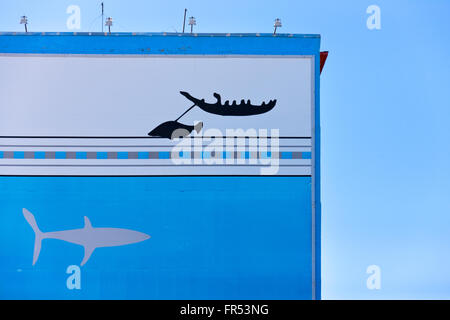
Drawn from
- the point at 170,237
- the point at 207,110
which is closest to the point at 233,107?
the point at 207,110

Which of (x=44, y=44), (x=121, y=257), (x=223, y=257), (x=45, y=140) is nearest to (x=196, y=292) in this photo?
(x=223, y=257)

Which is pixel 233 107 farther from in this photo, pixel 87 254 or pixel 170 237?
pixel 87 254

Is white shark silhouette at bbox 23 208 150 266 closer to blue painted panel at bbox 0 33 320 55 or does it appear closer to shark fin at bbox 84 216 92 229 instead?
shark fin at bbox 84 216 92 229

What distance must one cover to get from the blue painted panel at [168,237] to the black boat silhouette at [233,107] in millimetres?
890

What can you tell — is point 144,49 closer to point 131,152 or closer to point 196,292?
point 131,152

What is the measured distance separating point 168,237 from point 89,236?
1.02 metres

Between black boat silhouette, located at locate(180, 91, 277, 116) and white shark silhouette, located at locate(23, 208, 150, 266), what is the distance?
1894 millimetres

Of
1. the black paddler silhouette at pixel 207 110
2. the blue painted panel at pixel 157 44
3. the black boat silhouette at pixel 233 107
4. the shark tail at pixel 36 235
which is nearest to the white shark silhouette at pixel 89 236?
the shark tail at pixel 36 235

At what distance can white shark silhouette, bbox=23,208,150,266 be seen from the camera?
5484 mm

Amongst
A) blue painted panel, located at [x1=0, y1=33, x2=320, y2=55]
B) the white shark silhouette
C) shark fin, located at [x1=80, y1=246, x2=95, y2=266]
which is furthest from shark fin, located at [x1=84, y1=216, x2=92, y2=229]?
blue painted panel, located at [x1=0, y1=33, x2=320, y2=55]

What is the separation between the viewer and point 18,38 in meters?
5.70

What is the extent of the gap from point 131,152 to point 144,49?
1.40 meters

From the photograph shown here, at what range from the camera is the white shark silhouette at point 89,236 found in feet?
18.0

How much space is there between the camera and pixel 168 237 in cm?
554
